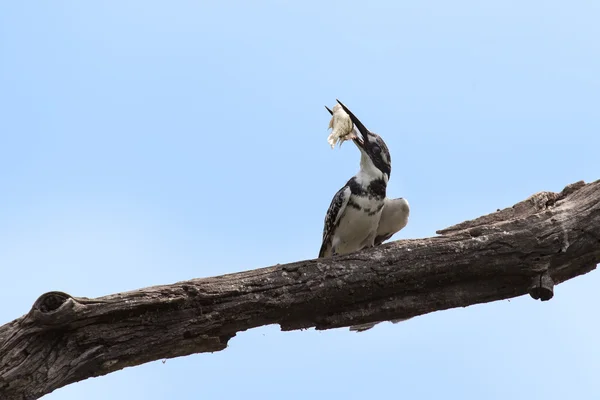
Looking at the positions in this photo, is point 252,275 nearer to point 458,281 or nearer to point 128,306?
point 128,306

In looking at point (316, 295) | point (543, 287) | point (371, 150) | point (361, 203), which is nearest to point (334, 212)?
point (361, 203)

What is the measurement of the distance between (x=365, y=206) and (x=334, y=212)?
31 cm

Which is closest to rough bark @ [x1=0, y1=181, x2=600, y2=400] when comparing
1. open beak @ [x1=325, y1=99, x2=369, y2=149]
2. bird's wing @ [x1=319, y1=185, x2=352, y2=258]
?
bird's wing @ [x1=319, y1=185, x2=352, y2=258]

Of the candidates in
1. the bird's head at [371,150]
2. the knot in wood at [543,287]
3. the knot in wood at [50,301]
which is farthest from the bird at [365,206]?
the knot in wood at [50,301]

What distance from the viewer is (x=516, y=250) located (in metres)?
7.42

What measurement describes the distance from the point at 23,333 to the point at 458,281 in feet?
10.9

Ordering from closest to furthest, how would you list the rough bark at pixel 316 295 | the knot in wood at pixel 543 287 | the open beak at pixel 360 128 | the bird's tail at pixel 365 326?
the rough bark at pixel 316 295
the knot in wood at pixel 543 287
the bird's tail at pixel 365 326
the open beak at pixel 360 128

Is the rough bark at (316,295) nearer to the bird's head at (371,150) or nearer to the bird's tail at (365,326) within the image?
the bird's tail at (365,326)

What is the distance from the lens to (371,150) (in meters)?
8.64

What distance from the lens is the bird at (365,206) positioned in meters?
8.37

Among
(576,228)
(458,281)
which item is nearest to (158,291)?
(458,281)

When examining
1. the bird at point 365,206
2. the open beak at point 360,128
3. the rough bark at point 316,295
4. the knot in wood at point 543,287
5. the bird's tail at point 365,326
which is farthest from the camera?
the open beak at point 360,128

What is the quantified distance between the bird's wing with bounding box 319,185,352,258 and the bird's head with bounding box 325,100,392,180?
1.04ft

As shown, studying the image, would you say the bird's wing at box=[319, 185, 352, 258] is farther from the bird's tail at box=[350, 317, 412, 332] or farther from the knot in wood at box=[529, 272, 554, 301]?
the knot in wood at box=[529, 272, 554, 301]
